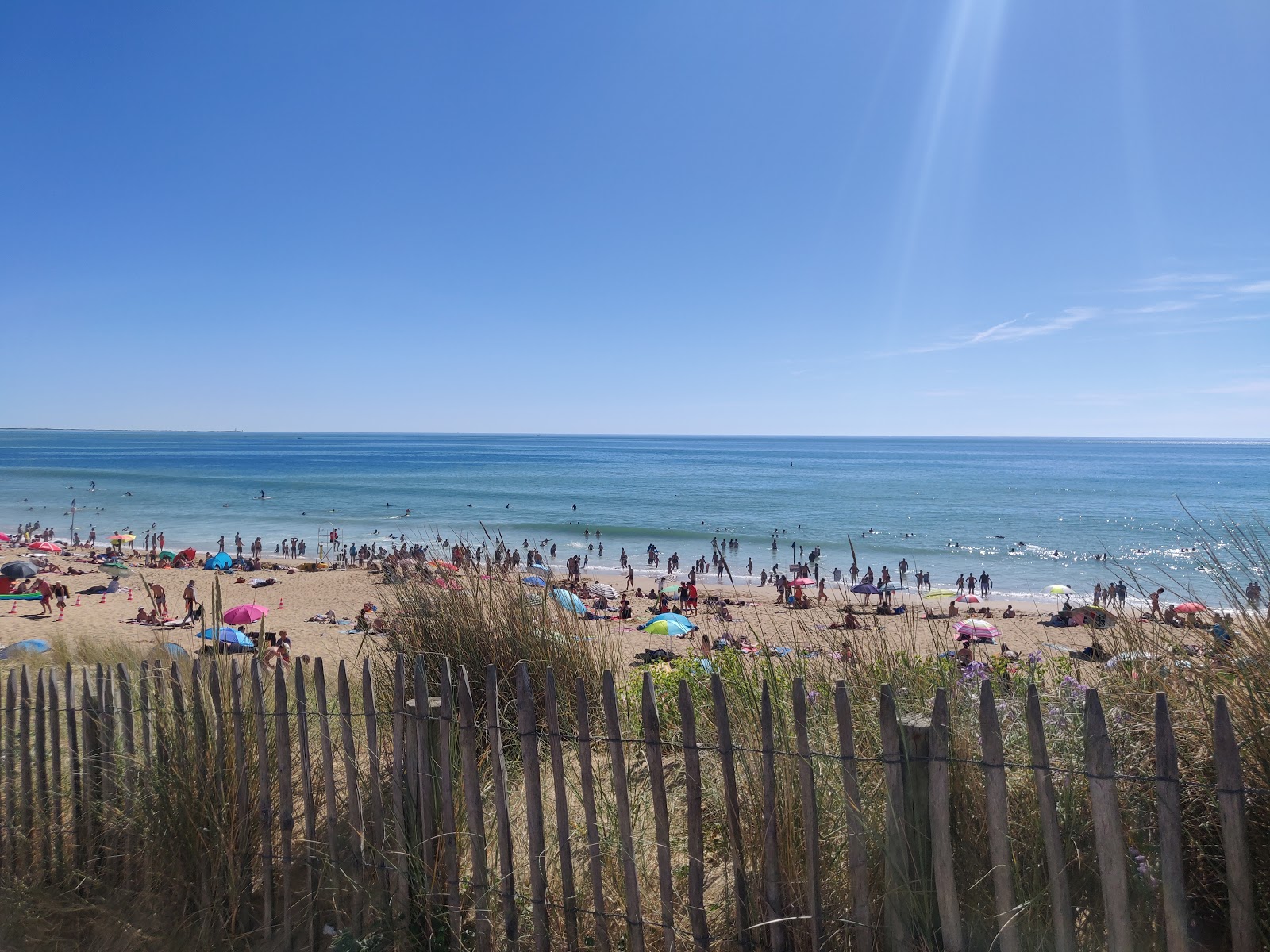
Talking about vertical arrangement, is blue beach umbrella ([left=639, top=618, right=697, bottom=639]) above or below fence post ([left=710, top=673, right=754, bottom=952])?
below

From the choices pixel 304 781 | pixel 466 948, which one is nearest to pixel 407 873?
pixel 466 948

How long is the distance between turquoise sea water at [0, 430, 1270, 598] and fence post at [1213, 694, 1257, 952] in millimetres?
16518

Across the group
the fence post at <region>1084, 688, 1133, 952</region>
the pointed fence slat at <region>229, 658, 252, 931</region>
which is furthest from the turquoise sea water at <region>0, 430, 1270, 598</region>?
the fence post at <region>1084, 688, 1133, 952</region>

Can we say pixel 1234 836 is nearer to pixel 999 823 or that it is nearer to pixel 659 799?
pixel 999 823

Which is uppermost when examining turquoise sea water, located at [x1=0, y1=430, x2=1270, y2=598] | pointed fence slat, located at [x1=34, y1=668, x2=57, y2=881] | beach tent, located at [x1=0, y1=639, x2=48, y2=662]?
pointed fence slat, located at [x1=34, y1=668, x2=57, y2=881]

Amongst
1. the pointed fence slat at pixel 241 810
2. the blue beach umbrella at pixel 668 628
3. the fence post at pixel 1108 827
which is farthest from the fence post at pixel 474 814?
the blue beach umbrella at pixel 668 628

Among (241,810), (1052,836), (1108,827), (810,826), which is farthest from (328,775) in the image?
(1108,827)

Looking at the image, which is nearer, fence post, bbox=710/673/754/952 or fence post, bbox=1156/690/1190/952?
fence post, bbox=1156/690/1190/952

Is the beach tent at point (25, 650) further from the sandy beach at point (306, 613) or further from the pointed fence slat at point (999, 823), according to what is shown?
the pointed fence slat at point (999, 823)

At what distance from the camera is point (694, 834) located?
2943 mm

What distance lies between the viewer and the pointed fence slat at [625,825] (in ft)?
9.53

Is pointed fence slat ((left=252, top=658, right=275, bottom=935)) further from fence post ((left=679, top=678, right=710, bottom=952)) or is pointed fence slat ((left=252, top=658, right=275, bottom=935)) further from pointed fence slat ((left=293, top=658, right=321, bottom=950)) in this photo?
fence post ((left=679, top=678, right=710, bottom=952))

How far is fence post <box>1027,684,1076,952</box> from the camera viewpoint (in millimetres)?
2496

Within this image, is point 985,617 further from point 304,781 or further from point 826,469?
point 826,469
